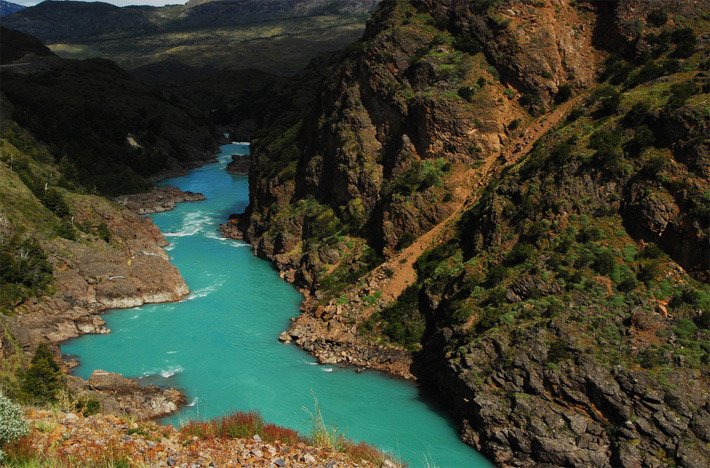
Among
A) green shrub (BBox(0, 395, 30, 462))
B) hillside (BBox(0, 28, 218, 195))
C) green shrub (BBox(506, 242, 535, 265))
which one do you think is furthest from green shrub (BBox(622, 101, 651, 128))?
hillside (BBox(0, 28, 218, 195))

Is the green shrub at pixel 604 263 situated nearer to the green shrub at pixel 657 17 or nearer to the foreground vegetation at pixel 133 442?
the foreground vegetation at pixel 133 442

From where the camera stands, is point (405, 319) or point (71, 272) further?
point (71, 272)

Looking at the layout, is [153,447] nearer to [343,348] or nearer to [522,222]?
[343,348]

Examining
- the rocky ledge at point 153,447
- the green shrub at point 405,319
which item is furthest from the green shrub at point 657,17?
the rocky ledge at point 153,447

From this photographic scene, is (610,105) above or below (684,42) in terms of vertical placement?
below

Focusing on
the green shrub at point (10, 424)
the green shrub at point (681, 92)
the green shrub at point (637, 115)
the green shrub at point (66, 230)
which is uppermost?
the green shrub at point (681, 92)

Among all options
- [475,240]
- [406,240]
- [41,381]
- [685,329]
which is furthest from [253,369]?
[685,329]

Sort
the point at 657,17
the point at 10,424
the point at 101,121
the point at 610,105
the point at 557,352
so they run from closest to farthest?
1. the point at 10,424
2. the point at 557,352
3. the point at 610,105
4. the point at 657,17
5. the point at 101,121

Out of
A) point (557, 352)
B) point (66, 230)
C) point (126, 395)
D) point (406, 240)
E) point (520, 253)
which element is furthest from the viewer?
point (66, 230)
